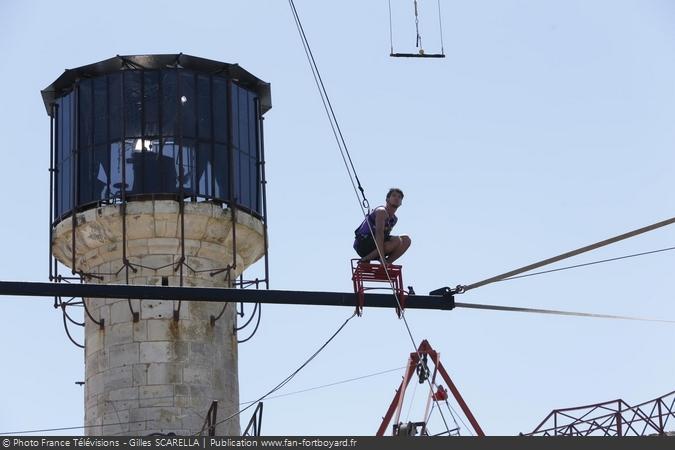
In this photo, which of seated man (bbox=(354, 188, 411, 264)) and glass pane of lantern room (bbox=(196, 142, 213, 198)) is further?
glass pane of lantern room (bbox=(196, 142, 213, 198))

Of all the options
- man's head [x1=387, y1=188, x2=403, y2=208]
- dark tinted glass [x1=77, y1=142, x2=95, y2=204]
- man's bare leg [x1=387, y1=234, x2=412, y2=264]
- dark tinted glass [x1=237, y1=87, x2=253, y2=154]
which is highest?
dark tinted glass [x1=237, y1=87, x2=253, y2=154]

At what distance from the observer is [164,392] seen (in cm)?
3956

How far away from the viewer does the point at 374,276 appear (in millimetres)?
33312

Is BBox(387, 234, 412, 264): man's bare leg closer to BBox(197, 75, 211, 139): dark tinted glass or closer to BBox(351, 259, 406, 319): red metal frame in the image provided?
BBox(351, 259, 406, 319): red metal frame

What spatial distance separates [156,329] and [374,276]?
8005 millimetres

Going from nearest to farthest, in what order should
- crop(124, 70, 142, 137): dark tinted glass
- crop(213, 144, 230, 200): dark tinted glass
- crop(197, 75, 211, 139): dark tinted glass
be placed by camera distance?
crop(213, 144, 230, 200): dark tinted glass
crop(124, 70, 142, 137): dark tinted glass
crop(197, 75, 211, 139): dark tinted glass

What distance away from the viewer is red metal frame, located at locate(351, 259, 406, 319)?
32469 millimetres

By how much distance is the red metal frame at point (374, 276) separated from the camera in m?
32.5

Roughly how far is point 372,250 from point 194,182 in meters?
8.03

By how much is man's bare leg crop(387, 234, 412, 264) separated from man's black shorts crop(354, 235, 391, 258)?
0.23m

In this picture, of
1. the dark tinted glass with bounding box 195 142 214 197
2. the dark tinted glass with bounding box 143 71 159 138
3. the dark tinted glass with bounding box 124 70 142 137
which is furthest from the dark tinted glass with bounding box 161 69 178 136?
the dark tinted glass with bounding box 195 142 214 197

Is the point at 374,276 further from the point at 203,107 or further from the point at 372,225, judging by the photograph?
the point at 203,107

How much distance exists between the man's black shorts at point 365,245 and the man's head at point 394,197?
23.5 inches

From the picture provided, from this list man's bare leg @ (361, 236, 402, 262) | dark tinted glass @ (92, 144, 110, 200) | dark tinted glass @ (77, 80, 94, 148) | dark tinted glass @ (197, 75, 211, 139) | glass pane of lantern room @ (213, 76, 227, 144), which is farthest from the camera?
glass pane of lantern room @ (213, 76, 227, 144)
